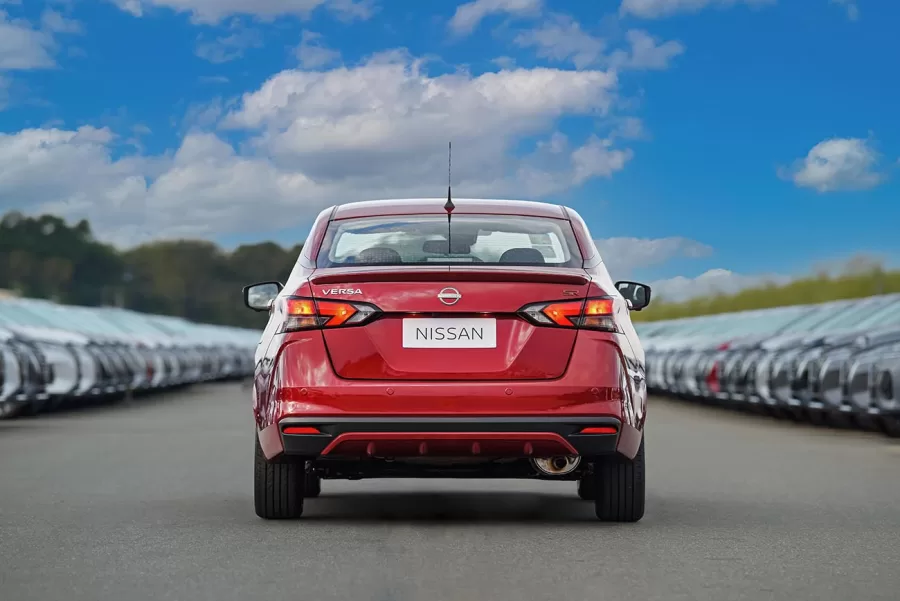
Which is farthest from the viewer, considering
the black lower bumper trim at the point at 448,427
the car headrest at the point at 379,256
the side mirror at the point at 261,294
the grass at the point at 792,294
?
the grass at the point at 792,294

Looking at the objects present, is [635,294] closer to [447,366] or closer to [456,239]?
[456,239]

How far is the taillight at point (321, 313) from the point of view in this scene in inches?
317

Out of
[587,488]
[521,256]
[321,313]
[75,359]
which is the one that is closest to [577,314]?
[521,256]

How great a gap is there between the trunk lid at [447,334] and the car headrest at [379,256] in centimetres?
38

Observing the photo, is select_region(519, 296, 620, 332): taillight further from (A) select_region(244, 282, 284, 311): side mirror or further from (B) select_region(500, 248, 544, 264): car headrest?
(A) select_region(244, 282, 284, 311): side mirror

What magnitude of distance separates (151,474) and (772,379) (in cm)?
1173

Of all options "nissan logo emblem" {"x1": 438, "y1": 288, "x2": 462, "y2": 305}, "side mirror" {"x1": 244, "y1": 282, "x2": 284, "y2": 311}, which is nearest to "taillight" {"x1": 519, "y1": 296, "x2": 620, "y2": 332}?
"nissan logo emblem" {"x1": 438, "y1": 288, "x2": 462, "y2": 305}

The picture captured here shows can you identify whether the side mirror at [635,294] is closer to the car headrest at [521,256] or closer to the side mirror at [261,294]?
the car headrest at [521,256]

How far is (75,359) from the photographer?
2539 cm

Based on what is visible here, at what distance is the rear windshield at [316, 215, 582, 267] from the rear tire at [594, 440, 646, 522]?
1.09 meters

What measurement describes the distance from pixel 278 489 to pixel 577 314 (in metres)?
1.86

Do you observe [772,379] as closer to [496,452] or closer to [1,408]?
[1,408]

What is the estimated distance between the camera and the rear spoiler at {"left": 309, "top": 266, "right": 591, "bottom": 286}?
8.07 m

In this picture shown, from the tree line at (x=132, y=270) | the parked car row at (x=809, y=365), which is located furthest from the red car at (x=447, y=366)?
the tree line at (x=132, y=270)
